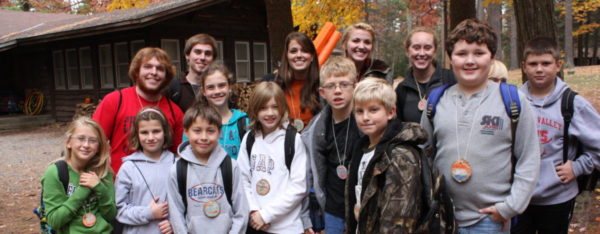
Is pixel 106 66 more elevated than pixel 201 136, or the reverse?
pixel 106 66

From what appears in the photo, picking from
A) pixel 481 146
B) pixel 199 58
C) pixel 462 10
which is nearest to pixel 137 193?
pixel 199 58

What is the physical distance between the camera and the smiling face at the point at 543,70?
113 inches

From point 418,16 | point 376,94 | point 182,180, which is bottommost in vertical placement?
point 182,180

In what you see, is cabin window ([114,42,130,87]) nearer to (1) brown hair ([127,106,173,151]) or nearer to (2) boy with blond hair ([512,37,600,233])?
(1) brown hair ([127,106,173,151])

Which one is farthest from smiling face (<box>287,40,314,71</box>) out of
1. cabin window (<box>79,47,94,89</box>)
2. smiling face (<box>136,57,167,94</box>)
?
cabin window (<box>79,47,94,89</box>)

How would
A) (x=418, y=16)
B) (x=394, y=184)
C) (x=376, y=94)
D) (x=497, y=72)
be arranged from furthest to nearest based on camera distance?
1. (x=418, y=16)
2. (x=497, y=72)
3. (x=376, y=94)
4. (x=394, y=184)

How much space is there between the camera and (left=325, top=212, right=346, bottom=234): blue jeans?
2867mm

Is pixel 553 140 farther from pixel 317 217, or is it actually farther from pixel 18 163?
pixel 18 163

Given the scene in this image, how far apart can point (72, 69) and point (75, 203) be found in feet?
50.7

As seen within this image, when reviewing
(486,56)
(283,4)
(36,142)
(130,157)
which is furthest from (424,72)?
(36,142)

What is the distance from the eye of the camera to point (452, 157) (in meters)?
2.45

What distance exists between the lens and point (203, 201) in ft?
9.23

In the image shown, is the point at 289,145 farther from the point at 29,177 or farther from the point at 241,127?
the point at 29,177

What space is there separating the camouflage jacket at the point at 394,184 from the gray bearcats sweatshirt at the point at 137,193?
53.6 inches
